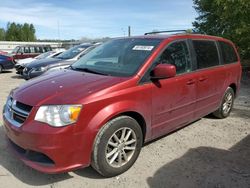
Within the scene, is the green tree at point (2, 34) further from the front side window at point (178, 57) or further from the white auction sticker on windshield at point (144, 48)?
the front side window at point (178, 57)

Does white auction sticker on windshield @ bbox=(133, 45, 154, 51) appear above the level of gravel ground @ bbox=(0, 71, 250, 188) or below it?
above

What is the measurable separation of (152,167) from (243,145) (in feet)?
5.93

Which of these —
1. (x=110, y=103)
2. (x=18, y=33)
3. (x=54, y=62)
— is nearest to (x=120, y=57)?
(x=110, y=103)

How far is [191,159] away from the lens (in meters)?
4.04

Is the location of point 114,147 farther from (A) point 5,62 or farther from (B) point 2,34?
(B) point 2,34

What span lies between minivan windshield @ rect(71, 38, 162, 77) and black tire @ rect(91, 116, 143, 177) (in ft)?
2.23

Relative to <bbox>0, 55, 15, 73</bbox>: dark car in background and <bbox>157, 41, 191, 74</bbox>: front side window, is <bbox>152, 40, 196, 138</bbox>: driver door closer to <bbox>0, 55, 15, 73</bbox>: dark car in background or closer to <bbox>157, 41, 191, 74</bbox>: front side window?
<bbox>157, 41, 191, 74</bbox>: front side window

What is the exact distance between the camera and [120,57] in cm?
418

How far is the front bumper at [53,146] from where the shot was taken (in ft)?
9.81

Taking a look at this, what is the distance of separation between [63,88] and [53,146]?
30.2 inches

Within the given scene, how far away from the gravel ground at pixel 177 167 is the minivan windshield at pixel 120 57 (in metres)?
1.33

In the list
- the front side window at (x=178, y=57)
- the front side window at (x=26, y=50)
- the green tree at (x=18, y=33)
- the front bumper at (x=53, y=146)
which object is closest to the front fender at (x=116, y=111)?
the front bumper at (x=53, y=146)

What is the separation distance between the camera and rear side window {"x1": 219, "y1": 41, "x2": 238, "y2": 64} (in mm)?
5699

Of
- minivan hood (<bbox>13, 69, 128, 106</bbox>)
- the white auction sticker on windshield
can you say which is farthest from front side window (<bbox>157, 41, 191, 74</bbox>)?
minivan hood (<bbox>13, 69, 128, 106</bbox>)
